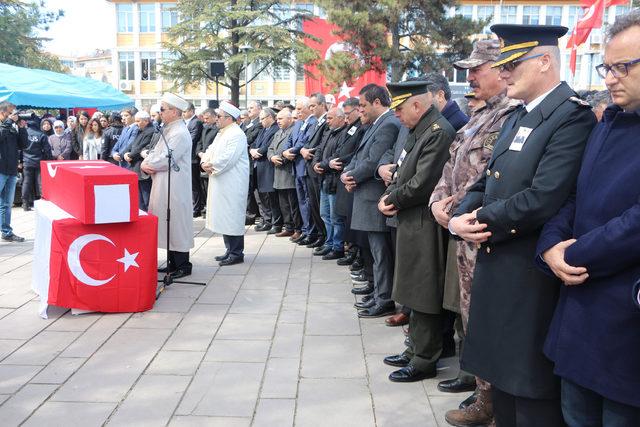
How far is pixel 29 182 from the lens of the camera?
11.5 meters

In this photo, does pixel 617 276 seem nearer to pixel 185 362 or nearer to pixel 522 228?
pixel 522 228

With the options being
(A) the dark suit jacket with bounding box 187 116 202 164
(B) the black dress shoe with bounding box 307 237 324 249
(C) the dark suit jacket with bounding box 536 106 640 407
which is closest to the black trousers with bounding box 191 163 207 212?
(A) the dark suit jacket with bounding box 187 116 202 164

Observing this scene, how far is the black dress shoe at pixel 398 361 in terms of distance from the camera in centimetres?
415

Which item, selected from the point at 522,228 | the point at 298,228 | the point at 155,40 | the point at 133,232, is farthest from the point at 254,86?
the point at 522,228

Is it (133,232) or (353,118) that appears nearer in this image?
(133,232)

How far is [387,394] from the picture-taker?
3709mm

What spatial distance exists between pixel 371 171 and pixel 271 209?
4416 mm

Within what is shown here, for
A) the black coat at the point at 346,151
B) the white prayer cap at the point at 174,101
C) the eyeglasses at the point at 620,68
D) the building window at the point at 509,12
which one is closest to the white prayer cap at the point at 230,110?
the white prayer cap at the point at 174,101

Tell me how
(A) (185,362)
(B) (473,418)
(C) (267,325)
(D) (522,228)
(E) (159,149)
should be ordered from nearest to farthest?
(D) (522,228) → (B) (473,418) → (A) (185,362) → (C) (267,325) → (E) (159,149)

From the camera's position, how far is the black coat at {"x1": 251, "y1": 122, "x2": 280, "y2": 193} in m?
9.20

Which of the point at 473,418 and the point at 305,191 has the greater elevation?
the point at 305,191

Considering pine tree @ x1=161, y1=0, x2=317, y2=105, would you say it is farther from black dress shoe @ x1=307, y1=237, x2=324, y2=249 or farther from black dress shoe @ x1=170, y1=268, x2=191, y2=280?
black dress shoe @ x1=170, y1=268, x2=191, y2=280

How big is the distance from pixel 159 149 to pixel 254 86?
44.4 meters

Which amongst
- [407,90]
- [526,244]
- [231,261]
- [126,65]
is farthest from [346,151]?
[126,65]
